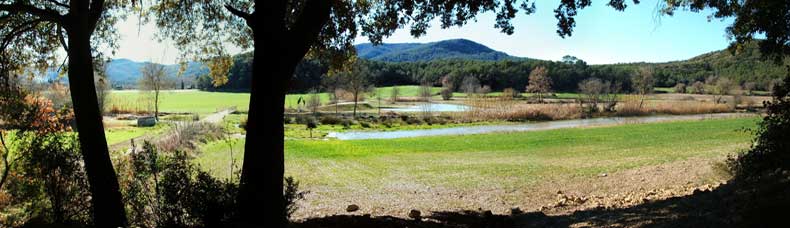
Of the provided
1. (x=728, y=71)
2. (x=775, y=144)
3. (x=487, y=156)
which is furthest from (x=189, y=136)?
(x=728, y=71)

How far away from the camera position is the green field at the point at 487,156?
18167mm

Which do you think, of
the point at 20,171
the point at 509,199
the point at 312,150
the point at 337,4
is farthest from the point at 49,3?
the point at 312,150

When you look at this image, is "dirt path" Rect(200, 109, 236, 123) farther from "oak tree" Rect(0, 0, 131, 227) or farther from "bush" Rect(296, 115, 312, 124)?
"oak tree" Rect(0, 0, 131, 227)

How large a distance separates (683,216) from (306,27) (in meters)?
5.21

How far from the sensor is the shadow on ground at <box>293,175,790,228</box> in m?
4.98

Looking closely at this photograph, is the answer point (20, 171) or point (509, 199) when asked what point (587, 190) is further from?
point (20, 171)

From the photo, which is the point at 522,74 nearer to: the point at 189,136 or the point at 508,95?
the point at 508,95

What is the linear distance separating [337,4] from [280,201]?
4.47 metres

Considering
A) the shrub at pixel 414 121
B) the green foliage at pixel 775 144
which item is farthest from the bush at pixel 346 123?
the green foliage at pixel 775 144

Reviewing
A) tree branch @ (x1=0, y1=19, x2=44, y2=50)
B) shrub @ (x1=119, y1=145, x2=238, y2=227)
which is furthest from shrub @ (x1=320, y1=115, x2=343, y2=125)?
shrub @ (x1=119, y1=145, x2=238, y2=227)

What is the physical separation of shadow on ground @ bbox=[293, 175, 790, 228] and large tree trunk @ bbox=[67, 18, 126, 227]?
3.11 m

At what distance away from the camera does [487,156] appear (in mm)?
25141

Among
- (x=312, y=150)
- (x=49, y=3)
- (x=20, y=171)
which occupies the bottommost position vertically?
(x=312, y=150)

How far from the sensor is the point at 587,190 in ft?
46.9
